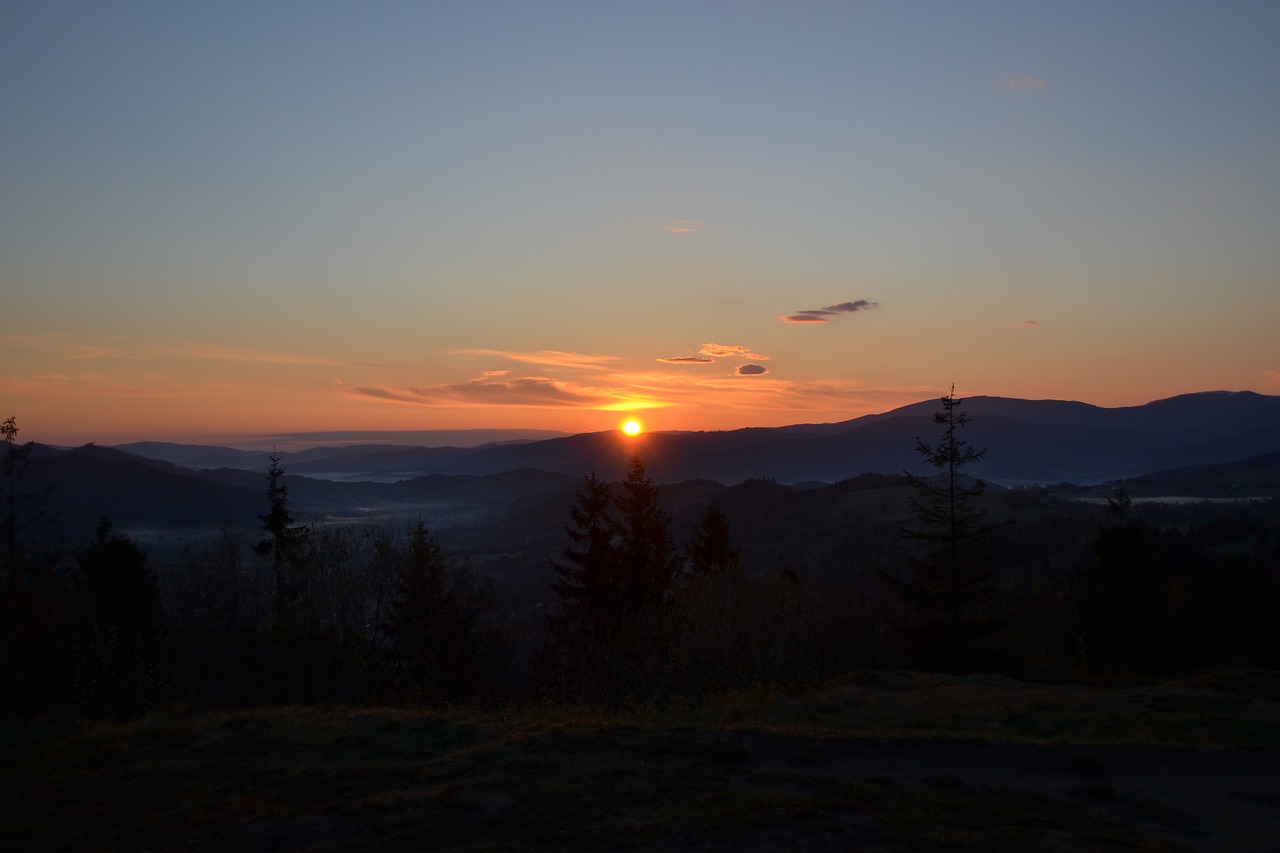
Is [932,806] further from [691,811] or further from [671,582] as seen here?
[671,582]

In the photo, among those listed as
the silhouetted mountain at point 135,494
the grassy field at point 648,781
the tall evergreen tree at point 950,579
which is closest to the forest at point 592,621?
the tall evergreen tree at point 950,579

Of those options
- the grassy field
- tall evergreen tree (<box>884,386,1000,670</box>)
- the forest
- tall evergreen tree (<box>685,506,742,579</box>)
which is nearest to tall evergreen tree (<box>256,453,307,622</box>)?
the forest

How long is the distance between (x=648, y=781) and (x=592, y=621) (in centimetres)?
2546

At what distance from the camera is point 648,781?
10.9 m

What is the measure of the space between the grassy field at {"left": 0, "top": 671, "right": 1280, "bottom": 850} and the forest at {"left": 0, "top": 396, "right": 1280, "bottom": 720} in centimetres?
652

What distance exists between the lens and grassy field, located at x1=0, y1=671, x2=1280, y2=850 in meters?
9.30

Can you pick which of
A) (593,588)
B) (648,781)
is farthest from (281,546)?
(648,781)

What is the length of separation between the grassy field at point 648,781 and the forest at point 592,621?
6516mm

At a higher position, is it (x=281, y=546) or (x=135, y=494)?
(x=281, y=546)

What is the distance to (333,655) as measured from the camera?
28.6 meters

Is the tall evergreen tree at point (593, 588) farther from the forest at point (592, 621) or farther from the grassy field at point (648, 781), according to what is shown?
the grassy field at point (648, 781)

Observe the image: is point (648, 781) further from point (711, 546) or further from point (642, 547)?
point (711, 546)

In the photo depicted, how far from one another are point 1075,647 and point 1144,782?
89.0ft

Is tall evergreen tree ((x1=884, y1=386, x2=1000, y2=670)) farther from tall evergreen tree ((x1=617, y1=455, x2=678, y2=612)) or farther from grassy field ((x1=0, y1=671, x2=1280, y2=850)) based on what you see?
grassy field ((x1=0, y1=671, x2=1280, y2=850))
